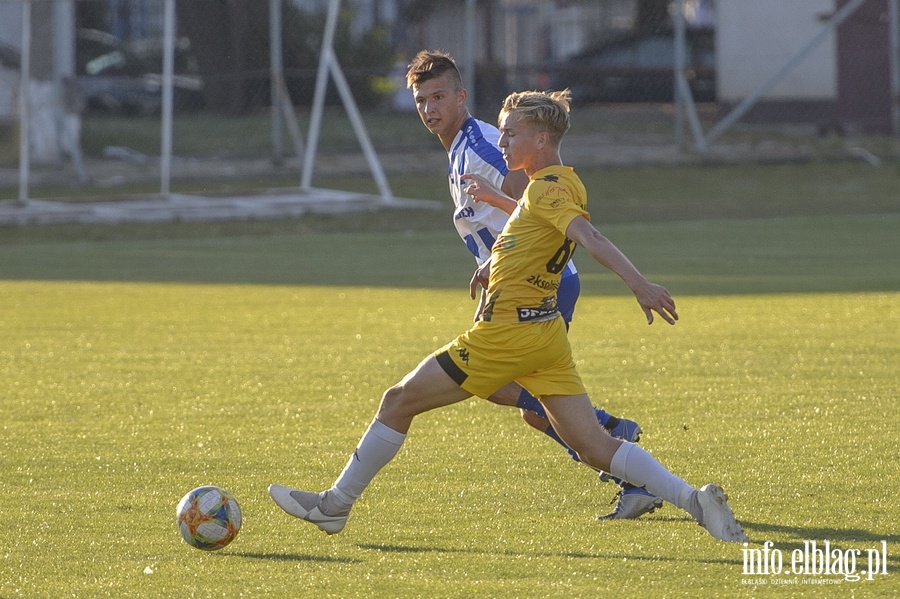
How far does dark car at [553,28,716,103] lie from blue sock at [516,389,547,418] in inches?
819

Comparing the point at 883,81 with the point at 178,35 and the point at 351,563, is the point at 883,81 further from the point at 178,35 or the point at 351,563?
the point at 351,563

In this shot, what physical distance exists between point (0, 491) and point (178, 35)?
27.0 m

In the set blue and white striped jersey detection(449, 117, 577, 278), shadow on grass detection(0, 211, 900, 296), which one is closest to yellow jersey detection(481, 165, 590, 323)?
blue and white striped jersey detection(449, 117, 577, 278)

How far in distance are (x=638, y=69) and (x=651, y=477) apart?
23.3m

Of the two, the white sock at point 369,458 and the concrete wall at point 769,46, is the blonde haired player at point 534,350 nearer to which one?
the white sock at point 369,458

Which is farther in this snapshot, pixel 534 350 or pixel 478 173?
pixel 478 173

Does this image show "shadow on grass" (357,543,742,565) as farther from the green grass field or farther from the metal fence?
the metal fence

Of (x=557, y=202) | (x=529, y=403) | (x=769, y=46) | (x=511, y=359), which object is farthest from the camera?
(x=769, y=46)

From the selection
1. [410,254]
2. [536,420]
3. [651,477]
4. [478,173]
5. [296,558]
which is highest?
[478,173]

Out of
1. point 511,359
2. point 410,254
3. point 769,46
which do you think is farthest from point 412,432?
point 769,46

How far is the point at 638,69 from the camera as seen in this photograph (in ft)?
91.0

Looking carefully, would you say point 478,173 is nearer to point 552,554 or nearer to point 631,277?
point 631,277

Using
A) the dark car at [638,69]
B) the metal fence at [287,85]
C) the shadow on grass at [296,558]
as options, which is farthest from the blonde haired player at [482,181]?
the dark car at [638,69]

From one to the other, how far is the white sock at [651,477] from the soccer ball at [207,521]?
1386 millimetres
